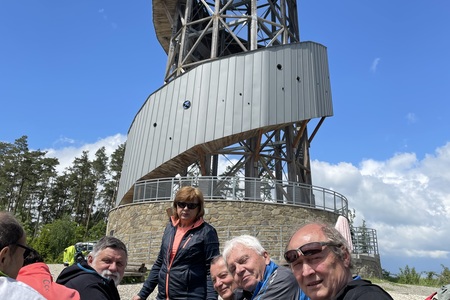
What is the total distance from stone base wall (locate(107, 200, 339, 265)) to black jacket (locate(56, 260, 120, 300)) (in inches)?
346

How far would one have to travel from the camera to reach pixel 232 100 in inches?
486

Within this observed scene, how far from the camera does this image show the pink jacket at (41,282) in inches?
67.4

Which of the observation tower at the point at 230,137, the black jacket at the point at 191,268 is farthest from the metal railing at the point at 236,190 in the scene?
the black jacket at the point at 191,268

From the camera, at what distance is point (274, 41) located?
1485 cm

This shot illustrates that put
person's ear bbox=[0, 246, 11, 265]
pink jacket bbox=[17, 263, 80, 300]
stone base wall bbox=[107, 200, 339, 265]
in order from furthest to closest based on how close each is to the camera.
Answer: stone base wall bbox=[107, 200, 339, 265] → pink jacket bbox=[17, 263, 80, 300] → person's ear bbox=[0, 246, 11, 265]

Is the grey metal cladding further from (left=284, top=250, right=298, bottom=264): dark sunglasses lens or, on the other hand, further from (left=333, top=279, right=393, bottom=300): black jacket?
(left=333, top=279, right=393, bottom=300): black jacket

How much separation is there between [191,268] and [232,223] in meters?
8.31

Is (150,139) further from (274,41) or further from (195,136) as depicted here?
(274,41)

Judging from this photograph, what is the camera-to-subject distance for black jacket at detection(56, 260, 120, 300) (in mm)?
2137

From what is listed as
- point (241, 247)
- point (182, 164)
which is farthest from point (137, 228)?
point (241, 247)

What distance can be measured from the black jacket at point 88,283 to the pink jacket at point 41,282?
→ 0.35 meters

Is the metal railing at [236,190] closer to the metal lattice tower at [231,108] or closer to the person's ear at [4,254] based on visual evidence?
the metal lattice tower at [231,108]

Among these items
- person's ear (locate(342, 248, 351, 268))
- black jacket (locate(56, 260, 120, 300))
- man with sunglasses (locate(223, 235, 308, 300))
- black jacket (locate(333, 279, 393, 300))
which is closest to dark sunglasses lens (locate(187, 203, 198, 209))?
man with sunglasses (locate(223, 235, 308, 300))

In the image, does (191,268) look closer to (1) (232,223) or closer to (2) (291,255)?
(2) (291,255)
